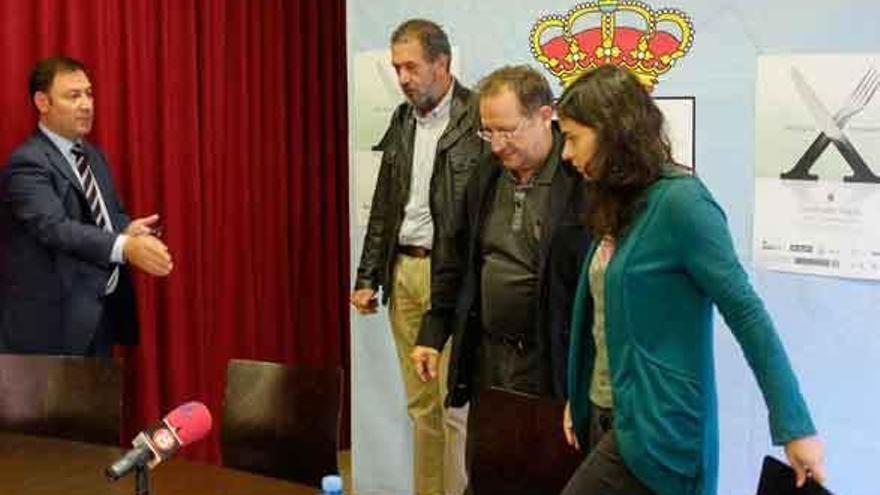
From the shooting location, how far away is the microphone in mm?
1729

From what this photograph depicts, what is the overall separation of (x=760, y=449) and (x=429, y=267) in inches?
42.8

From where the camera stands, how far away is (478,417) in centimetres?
245

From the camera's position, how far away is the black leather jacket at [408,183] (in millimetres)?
3316

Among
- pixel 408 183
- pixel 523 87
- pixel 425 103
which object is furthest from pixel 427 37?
pixel 523 87

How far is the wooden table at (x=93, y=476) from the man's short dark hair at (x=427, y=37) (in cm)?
150

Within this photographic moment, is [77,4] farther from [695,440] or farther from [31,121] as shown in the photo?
[695,440]

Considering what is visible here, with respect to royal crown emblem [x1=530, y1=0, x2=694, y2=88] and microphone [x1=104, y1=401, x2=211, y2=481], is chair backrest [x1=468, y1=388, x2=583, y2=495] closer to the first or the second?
microphone [x1=104, y1=401, x2=211, y2=481]


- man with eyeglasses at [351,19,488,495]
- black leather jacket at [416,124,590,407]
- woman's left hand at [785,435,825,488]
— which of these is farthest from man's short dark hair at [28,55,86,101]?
woman's left hand at [785,435,825,488]

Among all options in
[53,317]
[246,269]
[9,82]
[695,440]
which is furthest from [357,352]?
[695,440]

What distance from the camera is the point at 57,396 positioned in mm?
2838

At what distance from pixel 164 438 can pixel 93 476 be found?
0.53 metres

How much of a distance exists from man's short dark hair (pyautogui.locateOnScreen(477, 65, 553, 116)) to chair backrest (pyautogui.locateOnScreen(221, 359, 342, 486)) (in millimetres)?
822

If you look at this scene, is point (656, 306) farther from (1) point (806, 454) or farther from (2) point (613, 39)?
(2) point (613, 39)

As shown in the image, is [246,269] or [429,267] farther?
[246,269]
